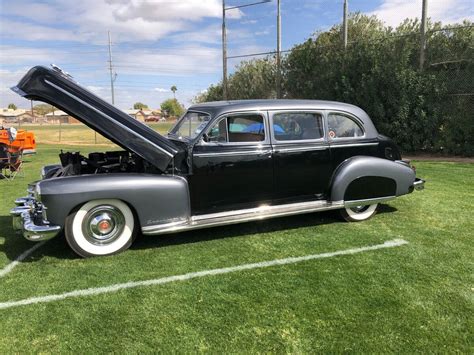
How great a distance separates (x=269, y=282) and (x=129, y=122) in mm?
2358

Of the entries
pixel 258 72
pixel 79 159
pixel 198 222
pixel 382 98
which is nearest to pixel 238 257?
pixel 198 222

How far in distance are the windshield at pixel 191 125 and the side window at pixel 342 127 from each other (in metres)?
1.69

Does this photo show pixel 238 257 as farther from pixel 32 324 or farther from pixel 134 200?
pixel 32 324

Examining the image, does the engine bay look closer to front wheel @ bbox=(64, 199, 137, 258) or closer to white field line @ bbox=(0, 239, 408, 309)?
front wheel @ bbox=(64, 199, 137, 258)

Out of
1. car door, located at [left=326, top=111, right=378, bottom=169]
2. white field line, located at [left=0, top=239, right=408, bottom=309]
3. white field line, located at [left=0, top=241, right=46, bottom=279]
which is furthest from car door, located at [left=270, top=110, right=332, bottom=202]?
white field line, located at [left=0, top=241, right=46, bottom=279]

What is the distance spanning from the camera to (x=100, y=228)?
14.4ft

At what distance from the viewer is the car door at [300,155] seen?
510 centimetres

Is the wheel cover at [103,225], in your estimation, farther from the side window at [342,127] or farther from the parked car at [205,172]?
the side window at [342,127]

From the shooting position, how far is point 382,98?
42.4ft

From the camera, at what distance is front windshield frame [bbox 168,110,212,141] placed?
195 inches

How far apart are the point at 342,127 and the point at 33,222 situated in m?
3.99

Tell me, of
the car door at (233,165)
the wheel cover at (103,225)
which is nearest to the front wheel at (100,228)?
the wheel cover at (103,225)

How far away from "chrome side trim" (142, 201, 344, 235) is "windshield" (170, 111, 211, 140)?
102 centimetres

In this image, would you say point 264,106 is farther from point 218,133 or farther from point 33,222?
point 33,222
